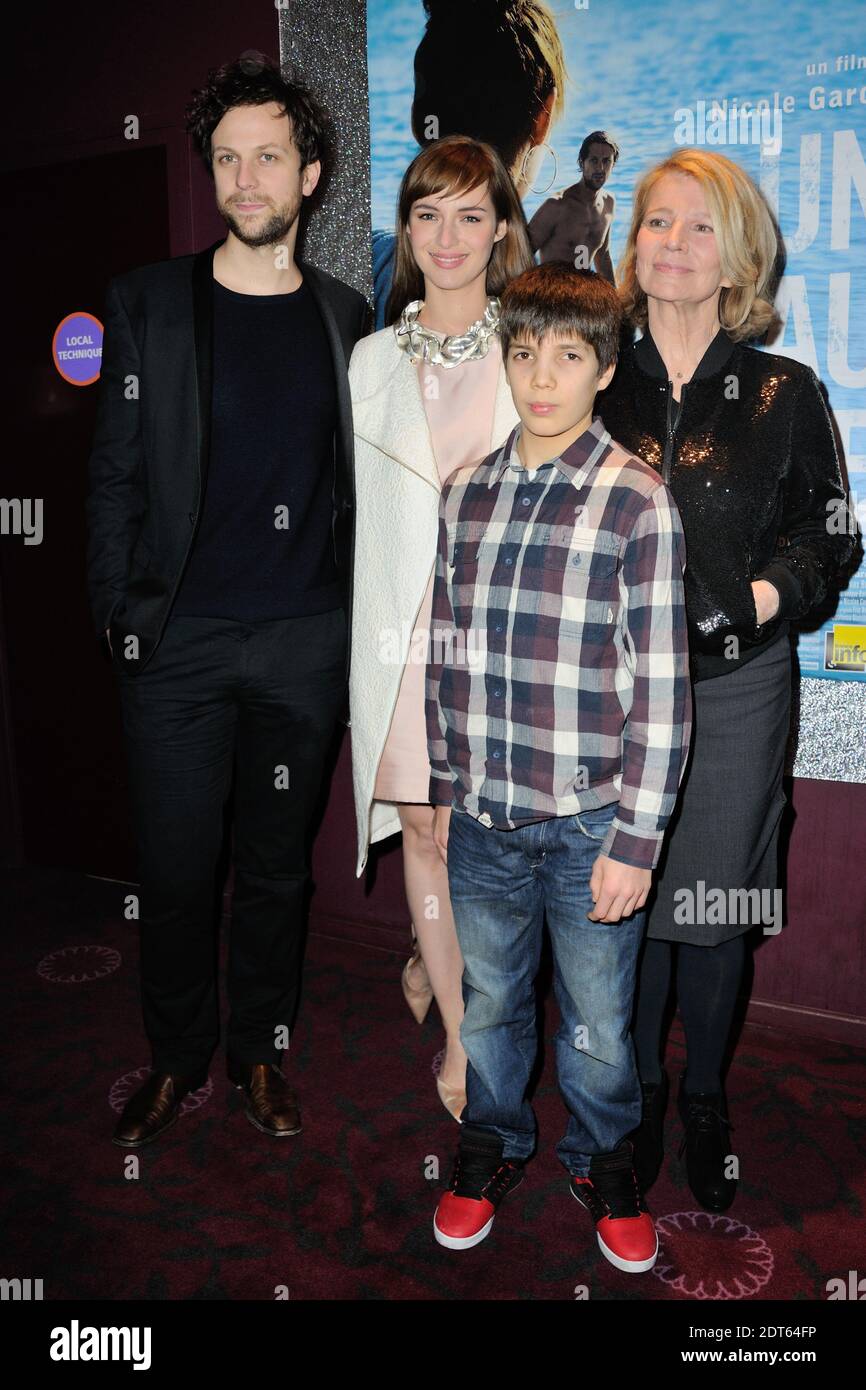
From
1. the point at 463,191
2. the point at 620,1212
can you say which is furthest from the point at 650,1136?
the point at 463,191

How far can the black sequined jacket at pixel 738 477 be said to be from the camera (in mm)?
1772

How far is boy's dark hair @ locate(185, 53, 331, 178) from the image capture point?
77.0 inches

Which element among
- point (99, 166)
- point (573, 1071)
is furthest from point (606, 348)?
point (99, 166)

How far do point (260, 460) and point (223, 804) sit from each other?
686 mm

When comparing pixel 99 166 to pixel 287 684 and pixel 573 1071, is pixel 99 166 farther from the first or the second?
pixel 573 1071

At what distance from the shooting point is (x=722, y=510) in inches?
69.7

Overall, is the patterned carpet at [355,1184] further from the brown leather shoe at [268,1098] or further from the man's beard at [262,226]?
the man's beard at [262,226]

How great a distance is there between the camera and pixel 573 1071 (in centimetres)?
178

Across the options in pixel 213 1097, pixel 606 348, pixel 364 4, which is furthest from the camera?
pixel 364 4

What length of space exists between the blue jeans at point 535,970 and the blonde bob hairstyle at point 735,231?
89 cm

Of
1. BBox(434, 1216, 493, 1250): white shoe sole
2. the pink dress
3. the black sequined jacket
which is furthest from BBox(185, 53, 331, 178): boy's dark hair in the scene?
BBox(434, 1216, 493, 1250): white shoe sole

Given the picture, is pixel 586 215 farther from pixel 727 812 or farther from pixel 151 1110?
pixel 151 1110

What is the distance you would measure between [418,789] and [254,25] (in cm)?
211

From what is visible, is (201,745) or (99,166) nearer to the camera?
(201,745)
